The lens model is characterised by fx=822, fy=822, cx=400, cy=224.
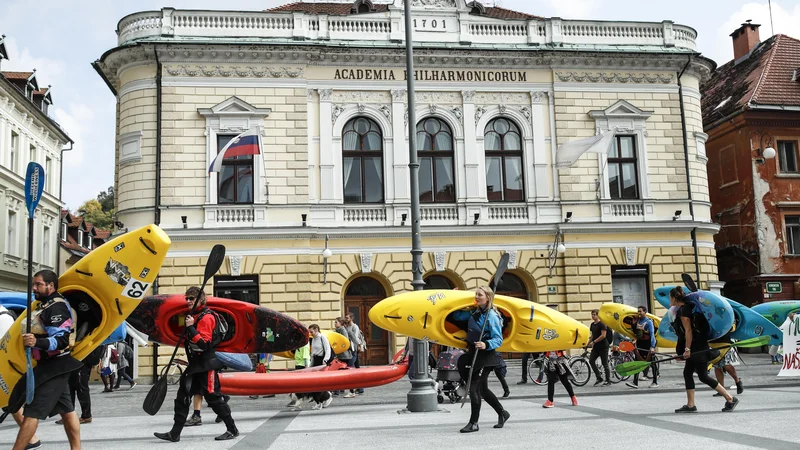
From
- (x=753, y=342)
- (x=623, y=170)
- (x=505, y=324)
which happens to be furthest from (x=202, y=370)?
(x=623, y=170)

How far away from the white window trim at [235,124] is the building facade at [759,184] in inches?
756

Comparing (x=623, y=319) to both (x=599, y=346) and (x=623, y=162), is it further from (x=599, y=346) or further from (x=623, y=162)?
(x=623, y=162)

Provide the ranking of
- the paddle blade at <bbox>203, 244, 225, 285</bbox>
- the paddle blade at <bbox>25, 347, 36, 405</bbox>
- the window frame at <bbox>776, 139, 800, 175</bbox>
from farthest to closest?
the window frame at <bbox>776, 139, 800, 175</bbox>, the paddle blade at <bbox>203, 244, 225, 285</bbox>, the paddle blade at <bbox>25, 347, 36, 405</bbox>

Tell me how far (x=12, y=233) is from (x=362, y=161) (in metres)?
22.5

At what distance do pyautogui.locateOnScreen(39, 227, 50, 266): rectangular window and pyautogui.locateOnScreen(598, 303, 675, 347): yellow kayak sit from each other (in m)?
33.1

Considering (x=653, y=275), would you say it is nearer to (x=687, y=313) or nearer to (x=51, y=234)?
(x=687, y=313)

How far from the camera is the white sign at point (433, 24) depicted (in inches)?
1104

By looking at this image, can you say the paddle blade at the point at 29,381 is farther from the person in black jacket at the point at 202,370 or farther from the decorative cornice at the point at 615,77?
the decorative cornice at the point at 615,77

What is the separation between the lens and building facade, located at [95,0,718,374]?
85.4ft

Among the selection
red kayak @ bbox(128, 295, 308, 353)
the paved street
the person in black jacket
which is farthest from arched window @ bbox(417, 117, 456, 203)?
the person in black jacket

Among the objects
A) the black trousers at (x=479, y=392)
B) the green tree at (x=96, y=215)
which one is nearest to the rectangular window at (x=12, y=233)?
the green tree at (x=96, y=215)

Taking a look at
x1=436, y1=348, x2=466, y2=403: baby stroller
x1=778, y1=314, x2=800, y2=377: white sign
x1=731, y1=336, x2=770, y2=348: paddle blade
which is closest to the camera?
x1=731, y1=336, x2=770, y2=348: paddle blade

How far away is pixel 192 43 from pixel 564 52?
40.4 feet

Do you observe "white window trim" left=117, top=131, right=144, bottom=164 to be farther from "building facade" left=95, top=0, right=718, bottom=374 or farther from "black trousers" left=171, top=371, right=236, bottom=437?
"black trousers" left=171, top=371, right=236, bottom=437
